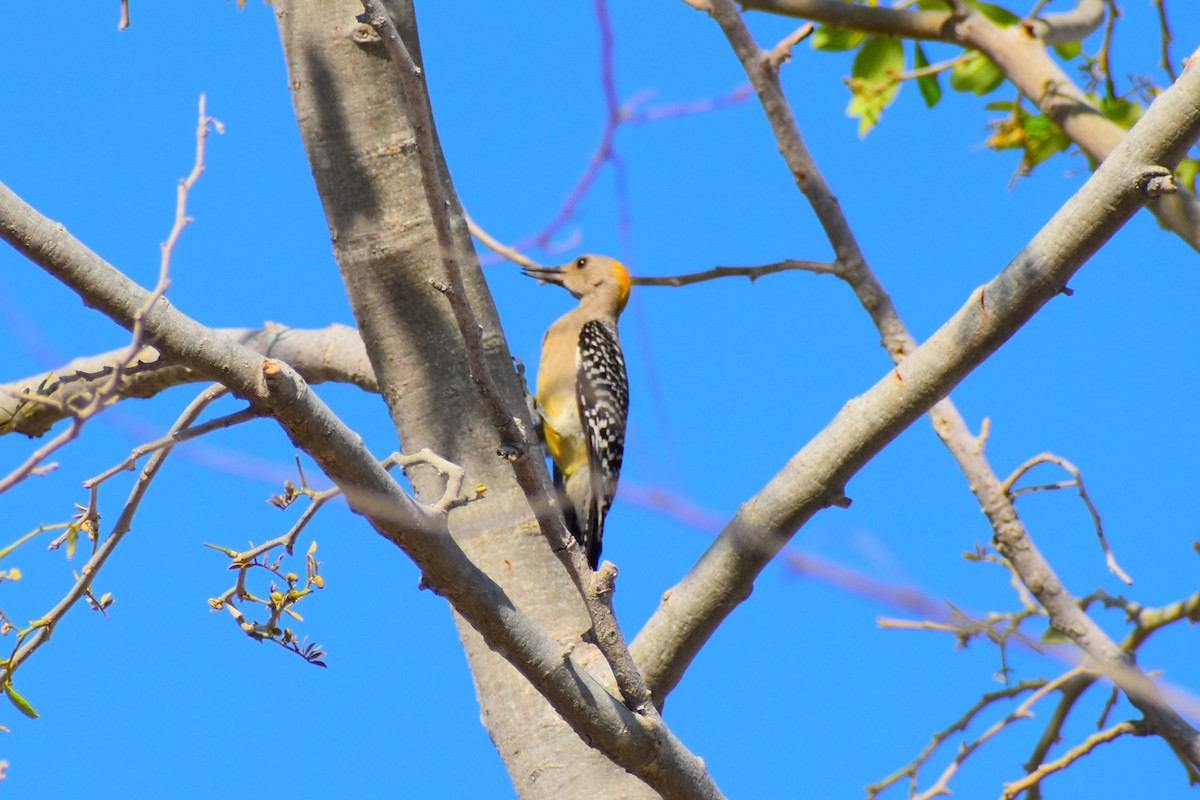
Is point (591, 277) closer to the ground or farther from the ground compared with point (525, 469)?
farther from the ground

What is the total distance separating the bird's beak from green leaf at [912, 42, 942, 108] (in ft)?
9.27

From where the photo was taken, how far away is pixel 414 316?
3.62 metres

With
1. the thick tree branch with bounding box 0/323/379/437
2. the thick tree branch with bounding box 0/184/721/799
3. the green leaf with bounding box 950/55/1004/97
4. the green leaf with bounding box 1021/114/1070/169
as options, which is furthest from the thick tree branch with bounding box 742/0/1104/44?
the thick tree branch with bounding box 0/184/721/799

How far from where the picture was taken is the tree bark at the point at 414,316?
11.4 ft

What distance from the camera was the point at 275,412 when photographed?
2.25 meters

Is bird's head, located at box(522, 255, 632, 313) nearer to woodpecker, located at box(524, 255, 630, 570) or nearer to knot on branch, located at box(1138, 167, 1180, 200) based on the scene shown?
woodpecker, located at box(524, 255, 630, 570)

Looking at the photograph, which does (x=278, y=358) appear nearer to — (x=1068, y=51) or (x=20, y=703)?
(x=20, y=703)

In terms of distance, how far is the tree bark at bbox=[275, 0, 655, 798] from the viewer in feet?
11.4

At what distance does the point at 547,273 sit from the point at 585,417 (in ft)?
5.11

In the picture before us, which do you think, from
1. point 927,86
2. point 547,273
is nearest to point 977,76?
point 927,86

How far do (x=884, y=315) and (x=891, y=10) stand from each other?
4.12 feet

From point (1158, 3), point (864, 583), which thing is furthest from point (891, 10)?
point (864, 583)

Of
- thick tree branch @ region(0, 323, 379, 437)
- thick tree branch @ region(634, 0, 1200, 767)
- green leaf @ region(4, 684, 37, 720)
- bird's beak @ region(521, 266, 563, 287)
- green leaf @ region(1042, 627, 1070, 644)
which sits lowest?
green leaf @ region(4, 684, 37, 720)

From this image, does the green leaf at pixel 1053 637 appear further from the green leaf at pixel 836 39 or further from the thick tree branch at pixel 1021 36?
the green leaf at pixel 836 39
